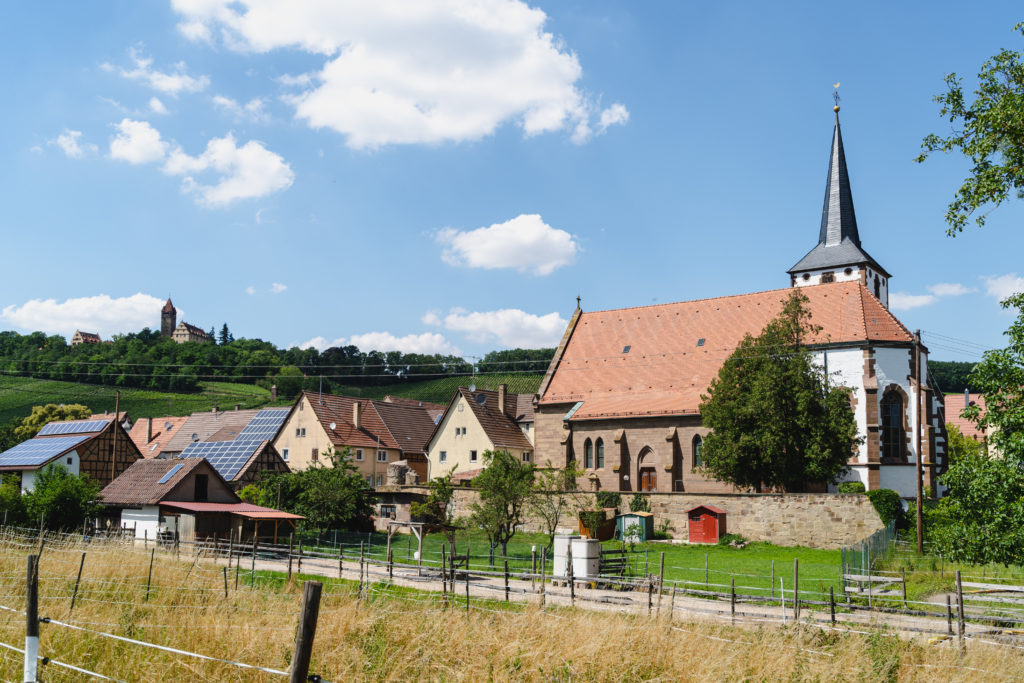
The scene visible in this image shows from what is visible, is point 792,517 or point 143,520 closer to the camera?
point 792,517

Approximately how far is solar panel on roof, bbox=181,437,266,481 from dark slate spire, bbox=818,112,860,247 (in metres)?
45.3

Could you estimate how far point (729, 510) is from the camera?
39.5 meters

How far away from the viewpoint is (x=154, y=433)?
265 feet

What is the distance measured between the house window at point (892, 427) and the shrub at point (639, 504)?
46.2ft

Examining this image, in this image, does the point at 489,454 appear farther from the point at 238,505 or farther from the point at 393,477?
the point at 393,477

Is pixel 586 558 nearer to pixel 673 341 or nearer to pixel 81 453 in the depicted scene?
pixel 673 341

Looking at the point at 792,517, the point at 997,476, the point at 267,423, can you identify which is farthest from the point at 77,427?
the point at 997,476

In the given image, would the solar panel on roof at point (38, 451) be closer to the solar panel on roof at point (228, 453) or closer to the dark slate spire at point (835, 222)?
the solar panel on roof at point (228, 453)

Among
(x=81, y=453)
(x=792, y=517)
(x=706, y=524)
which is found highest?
(x=81, y=453)

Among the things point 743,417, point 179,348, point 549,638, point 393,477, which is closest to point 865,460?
point 743,417

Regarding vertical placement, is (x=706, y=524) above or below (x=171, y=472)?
below

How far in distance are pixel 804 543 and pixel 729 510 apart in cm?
367

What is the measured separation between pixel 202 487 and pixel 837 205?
5107 cm

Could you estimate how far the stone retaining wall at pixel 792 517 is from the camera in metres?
36.8
